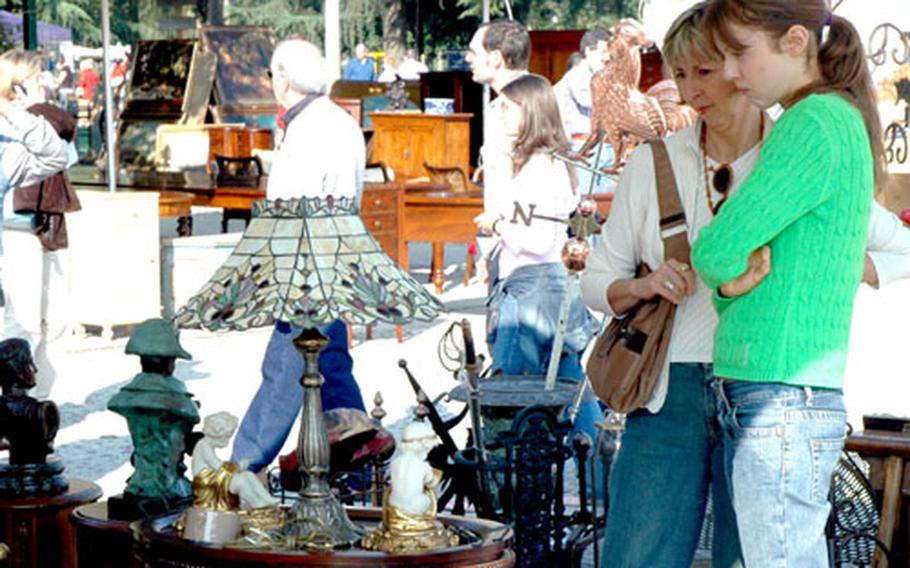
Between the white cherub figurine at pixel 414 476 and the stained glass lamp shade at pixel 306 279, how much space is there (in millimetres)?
255

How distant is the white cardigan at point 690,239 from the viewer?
338 centimetres

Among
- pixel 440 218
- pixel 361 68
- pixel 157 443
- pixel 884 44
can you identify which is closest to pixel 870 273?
pixel 157 443

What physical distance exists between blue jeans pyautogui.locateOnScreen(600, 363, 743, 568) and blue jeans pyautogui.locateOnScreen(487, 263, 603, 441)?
2.81 m

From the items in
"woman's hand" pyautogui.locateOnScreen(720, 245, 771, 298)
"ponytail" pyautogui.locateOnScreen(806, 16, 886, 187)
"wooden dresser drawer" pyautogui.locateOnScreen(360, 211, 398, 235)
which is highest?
"ponytail" pyautogui.locateOnScreen(806, 16, 886, 187)

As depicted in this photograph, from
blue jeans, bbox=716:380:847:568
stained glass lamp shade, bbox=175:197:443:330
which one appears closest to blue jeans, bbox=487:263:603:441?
stained glass lamp shade, bbox=175:197:443:330

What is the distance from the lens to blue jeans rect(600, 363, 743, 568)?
3.34 metres

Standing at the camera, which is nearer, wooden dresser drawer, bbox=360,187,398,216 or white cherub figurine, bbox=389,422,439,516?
white cherub figurine, bbox=389,422,439,516

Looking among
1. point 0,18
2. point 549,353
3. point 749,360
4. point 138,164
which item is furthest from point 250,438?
point 138,164

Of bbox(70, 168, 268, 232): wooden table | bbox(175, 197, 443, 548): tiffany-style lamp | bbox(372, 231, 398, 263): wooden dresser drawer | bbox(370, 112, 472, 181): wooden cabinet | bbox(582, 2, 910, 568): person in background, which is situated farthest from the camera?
bbox(370, 112, 472, 181): wooden cabinet

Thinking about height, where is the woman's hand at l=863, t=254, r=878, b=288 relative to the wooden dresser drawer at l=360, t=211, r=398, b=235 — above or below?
above

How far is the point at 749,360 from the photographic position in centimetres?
313

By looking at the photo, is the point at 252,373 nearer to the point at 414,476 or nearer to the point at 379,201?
the point at 379,201

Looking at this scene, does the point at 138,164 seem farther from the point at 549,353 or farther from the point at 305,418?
the point at 305,418

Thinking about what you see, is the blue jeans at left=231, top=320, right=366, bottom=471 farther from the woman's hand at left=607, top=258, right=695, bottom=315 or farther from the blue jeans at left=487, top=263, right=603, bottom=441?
the woman's hand at left=607, top=258, right=695, bottom=315
